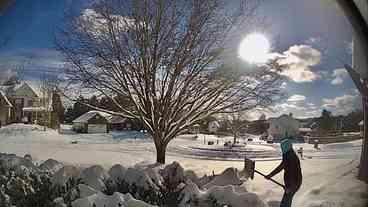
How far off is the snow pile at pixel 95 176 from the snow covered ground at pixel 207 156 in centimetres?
3

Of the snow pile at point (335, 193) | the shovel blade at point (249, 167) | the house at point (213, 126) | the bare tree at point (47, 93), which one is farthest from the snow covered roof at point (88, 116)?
the snow pile at point (335, 193)

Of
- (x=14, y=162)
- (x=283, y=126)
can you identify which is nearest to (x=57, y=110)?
(x=14, y=162)

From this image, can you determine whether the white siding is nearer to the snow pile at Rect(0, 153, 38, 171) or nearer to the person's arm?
the person's arm

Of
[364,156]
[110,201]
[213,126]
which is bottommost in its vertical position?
[110,201]

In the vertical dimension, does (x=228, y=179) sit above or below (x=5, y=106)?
below

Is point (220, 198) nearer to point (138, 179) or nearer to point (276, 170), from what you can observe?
point (276, 170)

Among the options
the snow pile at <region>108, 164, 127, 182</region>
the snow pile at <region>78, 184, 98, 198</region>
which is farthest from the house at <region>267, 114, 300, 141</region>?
the snow pile at <region>78, 184, 98, 198</region>

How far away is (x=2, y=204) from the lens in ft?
6.24

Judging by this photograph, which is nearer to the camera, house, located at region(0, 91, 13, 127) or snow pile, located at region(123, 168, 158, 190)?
snow pile, located at region(123, 168, 158, 190)

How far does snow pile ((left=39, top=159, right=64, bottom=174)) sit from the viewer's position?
191 centimetres

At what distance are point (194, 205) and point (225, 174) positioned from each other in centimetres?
18

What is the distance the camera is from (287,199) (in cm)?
176

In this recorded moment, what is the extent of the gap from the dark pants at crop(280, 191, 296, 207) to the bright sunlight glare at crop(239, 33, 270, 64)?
1.80 feet

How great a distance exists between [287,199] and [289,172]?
111 mm
